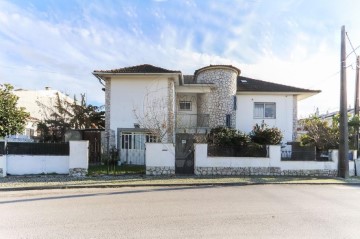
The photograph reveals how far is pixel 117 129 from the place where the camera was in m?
18.5

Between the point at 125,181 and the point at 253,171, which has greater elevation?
the point at 253,171

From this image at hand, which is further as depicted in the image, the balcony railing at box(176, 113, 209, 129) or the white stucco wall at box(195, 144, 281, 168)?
the balcony railing at box(176, 113, 209, 129)

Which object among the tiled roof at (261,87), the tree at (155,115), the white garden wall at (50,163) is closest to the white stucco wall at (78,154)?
the white garden wall at (50,163)

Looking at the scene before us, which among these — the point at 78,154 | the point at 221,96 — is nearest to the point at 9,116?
the point at 78,154

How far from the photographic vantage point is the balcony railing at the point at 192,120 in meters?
21.4

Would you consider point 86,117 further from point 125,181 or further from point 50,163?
point 125,181

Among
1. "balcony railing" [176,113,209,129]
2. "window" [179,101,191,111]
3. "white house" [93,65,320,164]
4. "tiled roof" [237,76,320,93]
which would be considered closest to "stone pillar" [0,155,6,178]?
"white house" [93,65,320,164]

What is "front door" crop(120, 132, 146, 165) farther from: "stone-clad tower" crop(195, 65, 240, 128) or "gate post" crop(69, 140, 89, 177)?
"stone-clad tower" crop(195, 65, 240, 128)

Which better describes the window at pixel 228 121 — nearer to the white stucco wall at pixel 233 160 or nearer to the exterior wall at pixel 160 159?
the white stucco wall at pixel 233 160

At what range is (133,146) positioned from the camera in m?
18.2

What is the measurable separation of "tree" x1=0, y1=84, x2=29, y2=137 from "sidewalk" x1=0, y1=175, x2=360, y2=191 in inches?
108

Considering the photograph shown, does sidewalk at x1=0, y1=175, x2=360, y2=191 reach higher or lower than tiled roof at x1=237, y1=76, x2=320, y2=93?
lower

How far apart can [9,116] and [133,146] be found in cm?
720

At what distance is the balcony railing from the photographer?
21.4m
